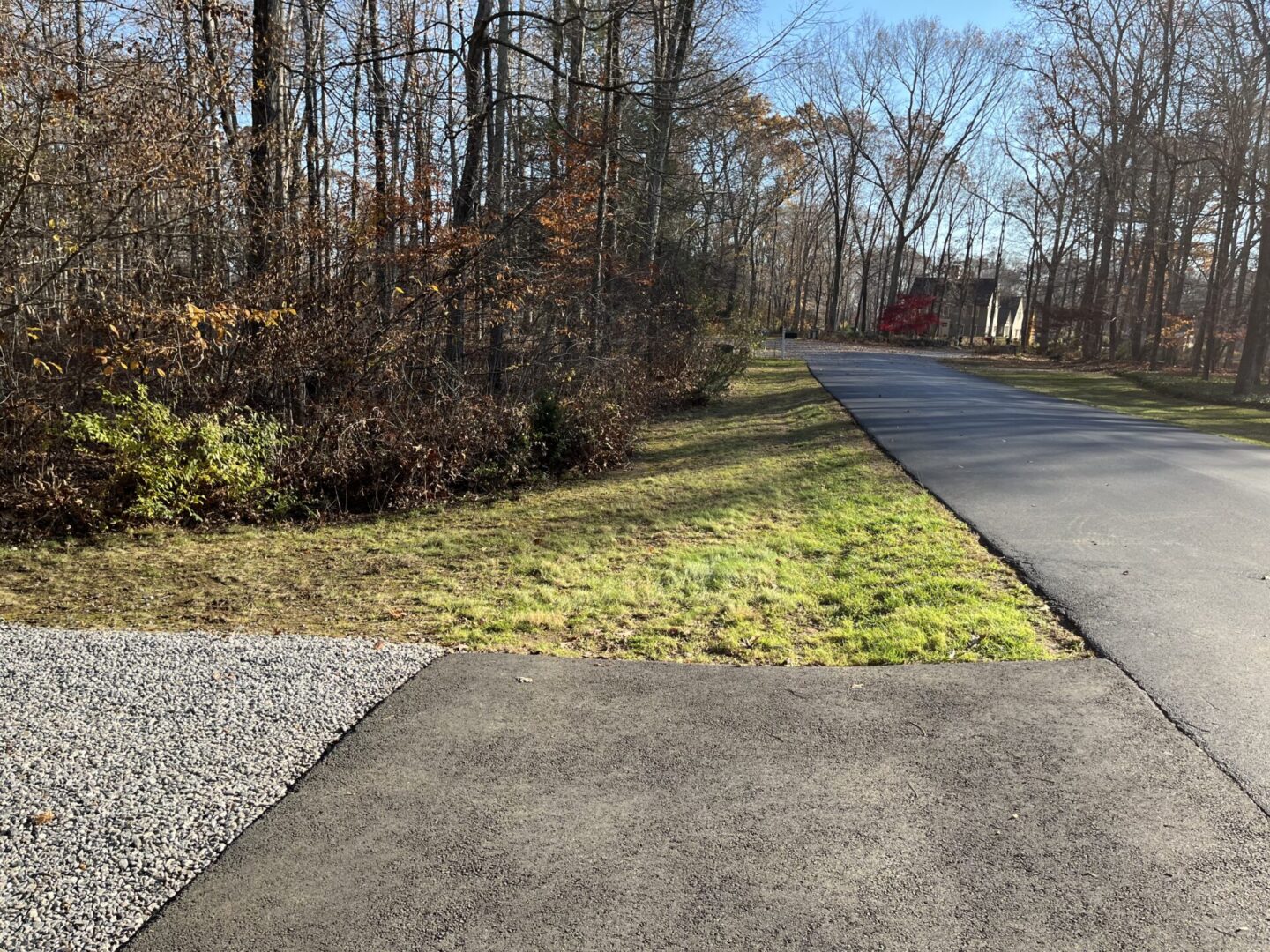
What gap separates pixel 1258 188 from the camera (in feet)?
76.2

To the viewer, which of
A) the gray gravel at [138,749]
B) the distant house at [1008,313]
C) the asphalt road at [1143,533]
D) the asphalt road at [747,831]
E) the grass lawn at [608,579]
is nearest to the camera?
the asphalt road at [747,831]

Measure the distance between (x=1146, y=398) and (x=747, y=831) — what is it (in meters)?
24.8

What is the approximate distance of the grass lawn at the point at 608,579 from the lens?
16.5 ft

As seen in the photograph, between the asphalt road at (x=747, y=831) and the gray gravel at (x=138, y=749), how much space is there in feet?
0.50

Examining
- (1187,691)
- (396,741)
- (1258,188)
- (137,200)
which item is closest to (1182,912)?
(1187,691)

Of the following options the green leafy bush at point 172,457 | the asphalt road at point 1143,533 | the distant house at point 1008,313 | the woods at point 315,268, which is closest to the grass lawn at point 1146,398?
the asphalt road at point 1143,533

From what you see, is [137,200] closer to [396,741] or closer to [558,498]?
[558,498]

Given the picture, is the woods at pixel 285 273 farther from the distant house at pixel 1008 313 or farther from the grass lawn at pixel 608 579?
the distant house at pixel 1008 313

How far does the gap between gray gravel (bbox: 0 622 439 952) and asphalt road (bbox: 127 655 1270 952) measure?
15 centimetres

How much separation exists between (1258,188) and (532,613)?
26888 millimetres

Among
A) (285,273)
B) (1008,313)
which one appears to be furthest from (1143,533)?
(1008,313)

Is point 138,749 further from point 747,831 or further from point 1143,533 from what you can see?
point 1143,533

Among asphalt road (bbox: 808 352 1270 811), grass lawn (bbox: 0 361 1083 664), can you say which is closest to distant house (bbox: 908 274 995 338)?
asphalt road (bbox: 808 352 1270 811)

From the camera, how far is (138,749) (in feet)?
11.3
